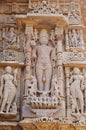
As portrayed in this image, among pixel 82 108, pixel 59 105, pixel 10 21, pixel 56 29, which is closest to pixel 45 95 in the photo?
pixel 59 105

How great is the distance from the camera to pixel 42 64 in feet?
20.1

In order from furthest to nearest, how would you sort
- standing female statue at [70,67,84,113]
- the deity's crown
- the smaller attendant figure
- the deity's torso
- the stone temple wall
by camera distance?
the deity's crown
the smaller attendant figure
the deity's torso
standing female statue at [70,67,84,113]
the stone temple wall

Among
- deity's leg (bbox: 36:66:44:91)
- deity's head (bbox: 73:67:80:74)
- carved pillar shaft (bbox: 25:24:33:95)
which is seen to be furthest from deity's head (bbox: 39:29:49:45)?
deity's head (bbox: 73:67:80:74)

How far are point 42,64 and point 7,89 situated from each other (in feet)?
2.89

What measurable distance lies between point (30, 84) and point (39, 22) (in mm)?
1466

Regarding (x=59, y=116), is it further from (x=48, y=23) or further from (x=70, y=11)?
(x=70, y=11)

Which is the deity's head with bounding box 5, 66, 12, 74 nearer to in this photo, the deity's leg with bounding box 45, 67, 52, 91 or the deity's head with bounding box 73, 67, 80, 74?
the deity's leg with bounding box 45, 67, 52, 91

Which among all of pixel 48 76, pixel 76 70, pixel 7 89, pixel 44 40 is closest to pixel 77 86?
pixel 76 70

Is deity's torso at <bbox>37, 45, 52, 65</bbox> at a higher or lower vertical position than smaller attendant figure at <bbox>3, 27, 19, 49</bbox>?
lower

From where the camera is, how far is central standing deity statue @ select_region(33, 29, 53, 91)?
6.00m

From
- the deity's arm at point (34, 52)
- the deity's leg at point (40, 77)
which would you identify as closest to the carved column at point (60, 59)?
the deity's leg at point (40, 77)

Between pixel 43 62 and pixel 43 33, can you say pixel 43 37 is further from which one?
pixel 43 62

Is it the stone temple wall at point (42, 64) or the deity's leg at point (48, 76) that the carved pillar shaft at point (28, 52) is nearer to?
the stone temple wall at point (42, 64)

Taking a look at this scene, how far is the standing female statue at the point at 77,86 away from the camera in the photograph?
5793mm
